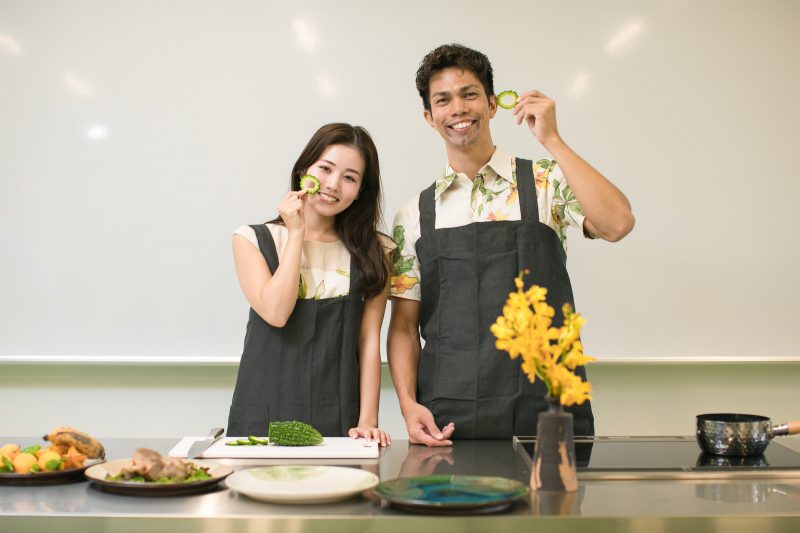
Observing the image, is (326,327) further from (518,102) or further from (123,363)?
(123,363)

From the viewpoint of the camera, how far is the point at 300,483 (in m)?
1.29

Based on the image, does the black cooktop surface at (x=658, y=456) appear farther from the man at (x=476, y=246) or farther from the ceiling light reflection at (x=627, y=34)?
the ceiling light reflection at (x=627, y=34)

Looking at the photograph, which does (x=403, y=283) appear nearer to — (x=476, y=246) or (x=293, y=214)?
(x=476, y=246)

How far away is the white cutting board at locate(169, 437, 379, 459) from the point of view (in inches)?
61.8

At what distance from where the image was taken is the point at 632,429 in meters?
3.16

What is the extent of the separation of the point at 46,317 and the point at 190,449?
1.91 meters

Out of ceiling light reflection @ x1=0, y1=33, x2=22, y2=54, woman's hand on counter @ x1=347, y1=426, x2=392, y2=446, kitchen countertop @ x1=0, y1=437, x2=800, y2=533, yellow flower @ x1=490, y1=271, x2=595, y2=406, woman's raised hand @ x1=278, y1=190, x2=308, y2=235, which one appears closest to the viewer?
kitchen countertop @ x1=0, y1=437, x2=800, y2=533

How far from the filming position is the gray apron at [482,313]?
2051mm

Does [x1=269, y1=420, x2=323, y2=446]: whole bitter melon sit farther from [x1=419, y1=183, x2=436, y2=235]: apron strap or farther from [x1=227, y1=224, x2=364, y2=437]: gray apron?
[x1=419, y1=183, x2=436, y2=235]: apron strap

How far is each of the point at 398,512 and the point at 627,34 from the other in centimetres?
251

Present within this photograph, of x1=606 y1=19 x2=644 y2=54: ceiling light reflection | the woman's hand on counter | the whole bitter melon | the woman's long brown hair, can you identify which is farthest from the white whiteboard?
the whole bitter melon

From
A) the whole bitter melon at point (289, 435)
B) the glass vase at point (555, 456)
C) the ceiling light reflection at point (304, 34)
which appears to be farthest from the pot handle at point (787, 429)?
the ceiling light reflection at point (304, 34)

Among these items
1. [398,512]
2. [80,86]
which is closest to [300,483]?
[398,512]

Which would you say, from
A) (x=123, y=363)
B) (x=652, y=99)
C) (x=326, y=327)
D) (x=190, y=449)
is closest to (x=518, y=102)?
(x=326, y=327)
